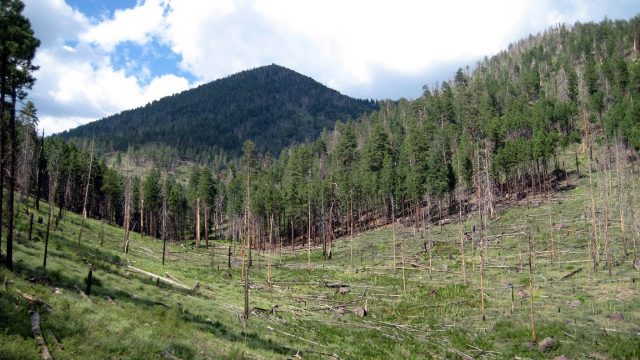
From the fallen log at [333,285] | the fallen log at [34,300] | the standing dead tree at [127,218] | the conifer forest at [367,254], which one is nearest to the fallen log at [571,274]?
the conifer forest at [367,254]

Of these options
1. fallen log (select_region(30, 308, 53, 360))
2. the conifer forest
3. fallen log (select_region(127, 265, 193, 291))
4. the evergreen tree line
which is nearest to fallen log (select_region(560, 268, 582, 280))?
the conifer forest

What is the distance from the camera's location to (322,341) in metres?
29.4

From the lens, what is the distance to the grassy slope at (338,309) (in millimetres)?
18516

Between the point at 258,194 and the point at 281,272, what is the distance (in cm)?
4306

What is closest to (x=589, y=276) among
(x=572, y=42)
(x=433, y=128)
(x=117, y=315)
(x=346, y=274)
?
(x=346, y=274)

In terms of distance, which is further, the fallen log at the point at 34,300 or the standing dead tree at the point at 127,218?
the standing dead tree at the point at 127,218

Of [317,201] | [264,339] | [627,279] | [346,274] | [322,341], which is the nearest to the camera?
[264,339]

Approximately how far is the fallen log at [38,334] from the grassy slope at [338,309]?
0.23 m

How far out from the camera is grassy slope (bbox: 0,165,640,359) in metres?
18.5

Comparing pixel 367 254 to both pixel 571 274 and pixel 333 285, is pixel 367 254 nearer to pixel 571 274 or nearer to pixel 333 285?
pixel 333 285

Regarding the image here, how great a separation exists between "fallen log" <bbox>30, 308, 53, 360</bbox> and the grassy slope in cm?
23

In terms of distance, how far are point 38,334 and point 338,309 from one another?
2990cm

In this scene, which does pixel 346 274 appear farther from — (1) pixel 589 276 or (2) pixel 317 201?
(2) pixel 317 201

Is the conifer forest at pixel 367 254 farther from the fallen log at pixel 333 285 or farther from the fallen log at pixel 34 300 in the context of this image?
the fallen log at pixel 333 285
